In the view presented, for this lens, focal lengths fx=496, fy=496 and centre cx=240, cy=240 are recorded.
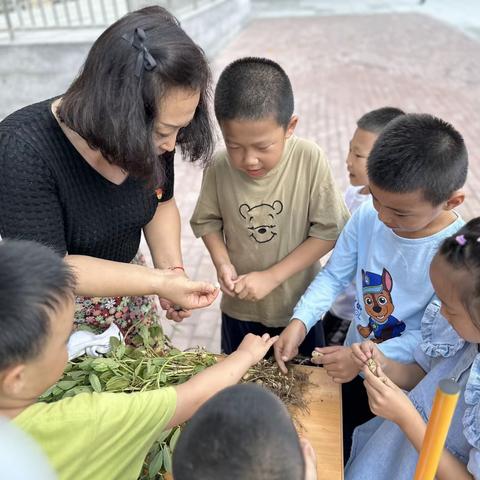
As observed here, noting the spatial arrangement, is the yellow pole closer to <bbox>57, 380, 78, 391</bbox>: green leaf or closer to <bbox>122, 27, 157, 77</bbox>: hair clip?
<bbox>57, 380, 78, 391</bbox>: green leaf

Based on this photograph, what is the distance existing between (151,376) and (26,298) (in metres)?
0.54

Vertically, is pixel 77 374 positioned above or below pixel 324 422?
above

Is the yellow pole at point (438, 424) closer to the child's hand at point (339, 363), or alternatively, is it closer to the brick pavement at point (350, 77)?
the child's hand at point (339, 363)

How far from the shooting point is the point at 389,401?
126 centimetres

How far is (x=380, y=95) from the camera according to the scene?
7891mm

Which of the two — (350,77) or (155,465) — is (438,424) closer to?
(155,465)

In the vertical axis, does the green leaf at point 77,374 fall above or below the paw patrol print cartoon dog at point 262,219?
below

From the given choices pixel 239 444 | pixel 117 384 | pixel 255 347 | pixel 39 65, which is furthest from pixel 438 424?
pixel 39 65

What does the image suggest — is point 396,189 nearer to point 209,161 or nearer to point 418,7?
point 209,161

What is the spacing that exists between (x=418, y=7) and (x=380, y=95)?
10832 mm

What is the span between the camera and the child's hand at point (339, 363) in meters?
1.47

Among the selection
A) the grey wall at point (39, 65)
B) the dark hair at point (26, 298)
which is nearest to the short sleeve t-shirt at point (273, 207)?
the dark hair at point (26, 298)

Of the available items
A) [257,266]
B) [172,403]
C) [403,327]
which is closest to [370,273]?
[403,327]

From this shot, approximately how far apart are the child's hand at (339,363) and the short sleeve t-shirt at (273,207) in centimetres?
51
